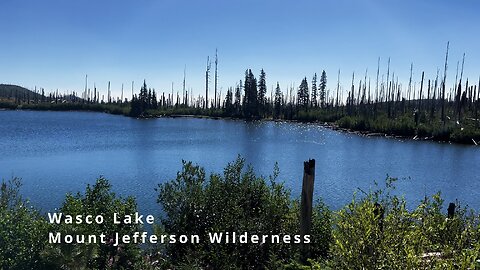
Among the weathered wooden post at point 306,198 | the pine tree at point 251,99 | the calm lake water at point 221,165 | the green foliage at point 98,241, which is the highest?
the pine tree at point 251,99

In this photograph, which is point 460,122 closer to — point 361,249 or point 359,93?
point 359,93

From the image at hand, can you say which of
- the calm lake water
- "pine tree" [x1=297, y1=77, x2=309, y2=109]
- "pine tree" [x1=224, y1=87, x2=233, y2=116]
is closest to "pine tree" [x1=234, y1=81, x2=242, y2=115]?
"pine tree" [x1=224, y1=87, x2=233, y2=116]

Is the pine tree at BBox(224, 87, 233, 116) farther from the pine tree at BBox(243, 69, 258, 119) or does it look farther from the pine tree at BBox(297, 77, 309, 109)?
the pine tree at BBox(297, 77, 309, 109)

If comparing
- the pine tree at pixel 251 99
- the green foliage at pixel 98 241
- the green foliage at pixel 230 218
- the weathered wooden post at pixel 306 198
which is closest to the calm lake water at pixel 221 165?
the green foliage at pixel 230 218

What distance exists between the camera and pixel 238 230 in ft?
30.2

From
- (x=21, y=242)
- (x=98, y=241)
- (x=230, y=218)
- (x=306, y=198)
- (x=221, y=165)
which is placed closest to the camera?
(x=21, y=242)

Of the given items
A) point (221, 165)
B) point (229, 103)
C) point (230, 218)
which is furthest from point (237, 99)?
point (230, 218)

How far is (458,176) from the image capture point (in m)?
33.5

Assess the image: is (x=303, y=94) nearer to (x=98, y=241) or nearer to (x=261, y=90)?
(x=261, y=90)

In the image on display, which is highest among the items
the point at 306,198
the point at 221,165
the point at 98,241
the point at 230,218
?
→ the point at 306,198

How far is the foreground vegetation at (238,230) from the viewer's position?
214 inches

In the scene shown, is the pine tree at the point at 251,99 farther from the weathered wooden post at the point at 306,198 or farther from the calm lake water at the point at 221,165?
the weathered wooden post at the point at 306,198

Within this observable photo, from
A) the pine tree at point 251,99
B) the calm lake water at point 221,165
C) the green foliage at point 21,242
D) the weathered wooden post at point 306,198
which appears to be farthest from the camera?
the pine tree at point 251,99

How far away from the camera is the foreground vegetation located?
5.45 metres
